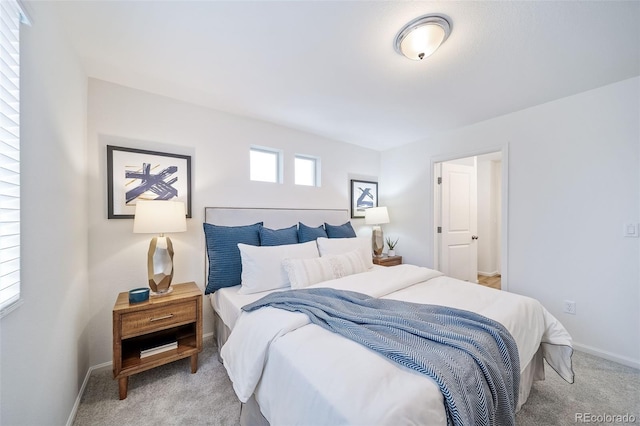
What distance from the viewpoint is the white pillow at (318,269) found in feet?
6.61

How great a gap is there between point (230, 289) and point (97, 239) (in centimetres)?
115

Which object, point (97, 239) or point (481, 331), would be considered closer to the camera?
point (481, 331)

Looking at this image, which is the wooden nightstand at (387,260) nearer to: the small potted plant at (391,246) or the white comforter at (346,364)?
the small potted plant at (391,246)

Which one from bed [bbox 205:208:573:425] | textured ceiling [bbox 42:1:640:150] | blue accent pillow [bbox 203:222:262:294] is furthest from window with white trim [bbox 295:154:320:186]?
blue accent pillow [bbox 203:222:262:294]

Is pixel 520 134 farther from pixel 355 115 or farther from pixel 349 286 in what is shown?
pixel 349 286

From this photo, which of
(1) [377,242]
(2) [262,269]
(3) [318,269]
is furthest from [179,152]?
(1) [377,242]

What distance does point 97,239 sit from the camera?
1.99m

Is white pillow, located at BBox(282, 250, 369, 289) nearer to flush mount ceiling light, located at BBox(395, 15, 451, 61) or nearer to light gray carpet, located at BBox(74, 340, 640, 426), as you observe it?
light gray carpet, located at BBox(74, 340, 640, 426)

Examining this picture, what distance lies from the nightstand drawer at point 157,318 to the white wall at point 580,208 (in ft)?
10.7

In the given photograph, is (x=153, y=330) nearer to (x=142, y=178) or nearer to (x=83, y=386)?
(x=83, y=386)

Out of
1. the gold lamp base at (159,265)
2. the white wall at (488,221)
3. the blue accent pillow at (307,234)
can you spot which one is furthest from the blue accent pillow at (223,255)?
the white wall at (488,221)

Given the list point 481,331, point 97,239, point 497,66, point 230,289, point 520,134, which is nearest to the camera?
point 481,331

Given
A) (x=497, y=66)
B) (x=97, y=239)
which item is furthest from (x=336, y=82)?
(x=97, y=239)

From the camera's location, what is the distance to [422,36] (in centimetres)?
148
